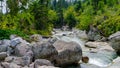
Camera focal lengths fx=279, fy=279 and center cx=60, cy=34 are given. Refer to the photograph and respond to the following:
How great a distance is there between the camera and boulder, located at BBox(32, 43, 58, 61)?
20906 mm

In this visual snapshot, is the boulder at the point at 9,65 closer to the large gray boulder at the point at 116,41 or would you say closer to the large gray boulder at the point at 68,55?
the large gray boulder at the point at 68,55

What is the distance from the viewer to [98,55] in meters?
28.4

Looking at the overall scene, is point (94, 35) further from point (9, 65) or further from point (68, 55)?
point (9, 65)

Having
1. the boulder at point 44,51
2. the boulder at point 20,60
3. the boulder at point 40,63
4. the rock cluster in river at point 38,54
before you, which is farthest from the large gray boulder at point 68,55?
the boulder at point 20,60

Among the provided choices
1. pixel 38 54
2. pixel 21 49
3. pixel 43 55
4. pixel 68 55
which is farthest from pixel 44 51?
pixel 68 55

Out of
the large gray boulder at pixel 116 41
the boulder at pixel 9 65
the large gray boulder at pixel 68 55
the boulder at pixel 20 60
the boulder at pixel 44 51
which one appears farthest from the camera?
the large gray boulder at pixel 116 41

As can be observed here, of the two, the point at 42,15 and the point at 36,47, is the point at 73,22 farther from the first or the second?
the point at 36,47

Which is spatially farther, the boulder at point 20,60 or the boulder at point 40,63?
the boulder at point 20,60

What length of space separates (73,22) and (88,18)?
25762 mm

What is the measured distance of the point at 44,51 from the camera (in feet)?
68.6

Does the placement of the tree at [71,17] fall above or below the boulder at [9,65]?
below

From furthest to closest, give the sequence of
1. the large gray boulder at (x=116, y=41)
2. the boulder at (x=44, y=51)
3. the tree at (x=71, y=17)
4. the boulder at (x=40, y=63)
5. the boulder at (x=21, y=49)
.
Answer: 1. the tree at (x=71, y=17)
2. the large gray boulder at (x=116, y=41)
3. the boulder at (x=21, y=49)
4. the boulder at (x=44, y=51)
5. the boulder at (x=40, y=63)

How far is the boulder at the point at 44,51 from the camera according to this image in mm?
20906

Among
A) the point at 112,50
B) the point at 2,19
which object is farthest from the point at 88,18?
the point at 112,50
